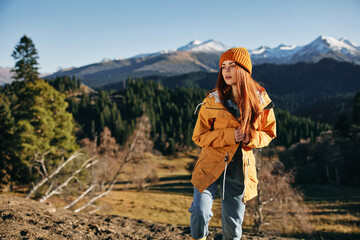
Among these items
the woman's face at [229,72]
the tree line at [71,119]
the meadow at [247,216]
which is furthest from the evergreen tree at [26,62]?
the woman's face at [229,72]

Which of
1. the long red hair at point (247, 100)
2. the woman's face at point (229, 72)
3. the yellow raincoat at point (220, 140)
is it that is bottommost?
the yellow raincoat at point (220, 140)

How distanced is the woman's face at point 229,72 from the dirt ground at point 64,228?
3.61 meters

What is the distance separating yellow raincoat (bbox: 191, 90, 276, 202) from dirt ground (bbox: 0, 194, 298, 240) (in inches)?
103

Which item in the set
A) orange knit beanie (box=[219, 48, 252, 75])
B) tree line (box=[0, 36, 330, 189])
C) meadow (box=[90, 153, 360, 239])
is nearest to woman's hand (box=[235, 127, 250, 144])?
orange knit beanie (box=[219, 48, 252, 75])

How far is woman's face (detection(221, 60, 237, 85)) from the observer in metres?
3.13

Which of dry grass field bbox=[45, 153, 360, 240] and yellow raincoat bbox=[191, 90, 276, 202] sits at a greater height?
yellow raincoat bbox=[191, 90, 276, 202]

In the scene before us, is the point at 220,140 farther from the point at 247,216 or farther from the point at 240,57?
the point at 247,216

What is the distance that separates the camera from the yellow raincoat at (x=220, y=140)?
9.68 ft

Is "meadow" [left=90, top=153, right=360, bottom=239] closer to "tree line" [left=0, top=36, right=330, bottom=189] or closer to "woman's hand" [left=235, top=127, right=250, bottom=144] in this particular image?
"tree line" [left=0, top=36, right=330, bottom=189]

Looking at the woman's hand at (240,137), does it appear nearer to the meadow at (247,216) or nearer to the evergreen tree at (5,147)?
the meadow at (247,216)

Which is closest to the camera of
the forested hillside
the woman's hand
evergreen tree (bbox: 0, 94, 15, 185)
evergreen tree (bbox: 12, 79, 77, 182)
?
the woman's hand

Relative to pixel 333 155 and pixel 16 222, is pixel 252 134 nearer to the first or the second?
pixel 16 222

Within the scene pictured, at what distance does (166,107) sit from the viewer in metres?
92.4

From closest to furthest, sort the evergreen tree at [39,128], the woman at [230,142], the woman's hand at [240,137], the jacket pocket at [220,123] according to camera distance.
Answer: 1. the woman's hand at [240,137]
2. the woman at [230,142]
3. the jacket pocket at [220,123]
4. the evergreen tree at [39,128]
